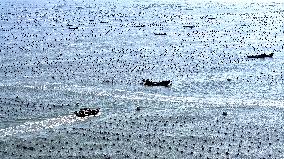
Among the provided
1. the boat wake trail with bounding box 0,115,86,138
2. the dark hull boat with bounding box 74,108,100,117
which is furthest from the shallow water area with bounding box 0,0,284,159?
the dark hull boat with bounding box 74,108,100,117

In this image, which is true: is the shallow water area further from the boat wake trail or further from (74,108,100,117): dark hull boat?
(74,108,100,117): dark hull boat

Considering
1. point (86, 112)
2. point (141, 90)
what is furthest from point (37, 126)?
point (141, 90)

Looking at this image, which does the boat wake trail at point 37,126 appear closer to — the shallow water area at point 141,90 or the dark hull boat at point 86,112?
the shallow water area at point 141,90

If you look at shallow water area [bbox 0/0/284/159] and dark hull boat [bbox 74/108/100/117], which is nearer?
shallow water area [bbox 0/0/284/159]

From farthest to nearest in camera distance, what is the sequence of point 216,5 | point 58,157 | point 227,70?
point 216,5
point 227,70
point 58,157

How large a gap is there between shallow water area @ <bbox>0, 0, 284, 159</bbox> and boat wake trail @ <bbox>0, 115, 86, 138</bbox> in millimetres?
112

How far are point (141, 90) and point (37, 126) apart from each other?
16.9m

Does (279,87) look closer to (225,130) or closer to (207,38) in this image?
Answer: (225,130)

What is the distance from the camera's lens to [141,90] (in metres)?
67.1

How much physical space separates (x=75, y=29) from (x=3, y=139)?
73.9 m

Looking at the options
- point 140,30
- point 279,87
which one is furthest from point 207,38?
point 279,87

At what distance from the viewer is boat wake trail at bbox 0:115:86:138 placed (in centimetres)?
5366

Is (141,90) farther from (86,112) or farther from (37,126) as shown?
(37,126)

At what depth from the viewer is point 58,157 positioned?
157 ft
